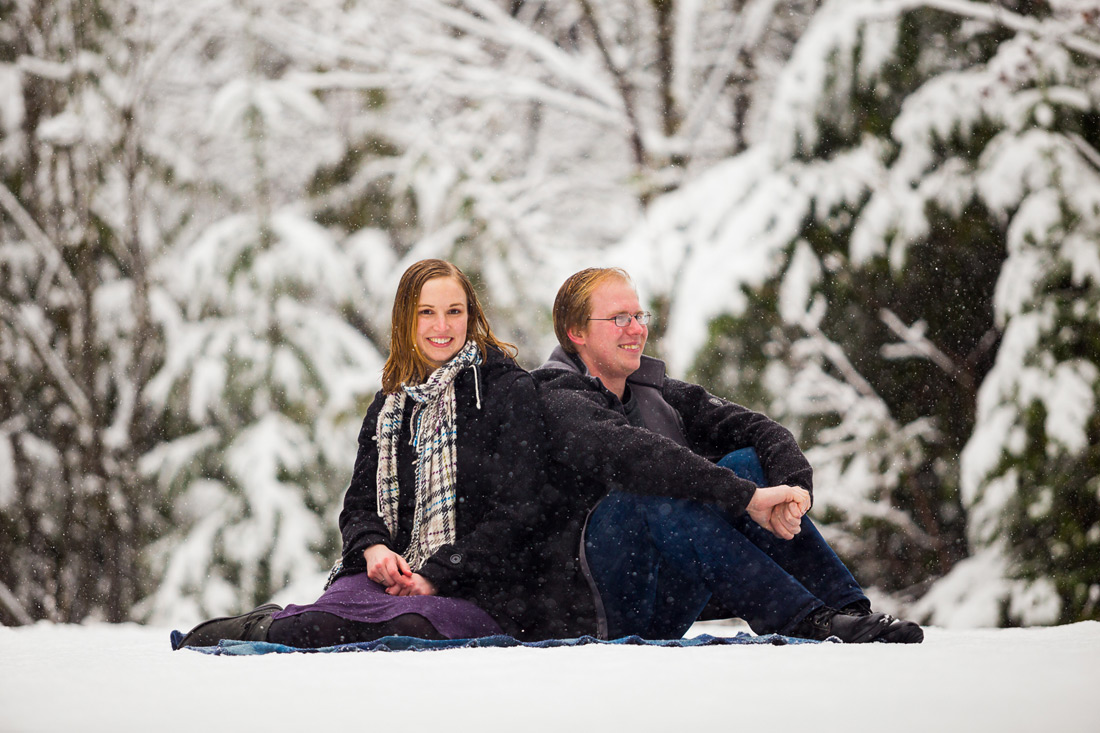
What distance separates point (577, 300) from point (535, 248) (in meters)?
3.45

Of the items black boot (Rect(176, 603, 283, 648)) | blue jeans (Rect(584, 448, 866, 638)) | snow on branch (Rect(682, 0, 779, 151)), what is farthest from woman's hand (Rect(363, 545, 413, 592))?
snow on branch (Rect(682, 0, 779, 151))

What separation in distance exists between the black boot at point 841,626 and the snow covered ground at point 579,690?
10 cm

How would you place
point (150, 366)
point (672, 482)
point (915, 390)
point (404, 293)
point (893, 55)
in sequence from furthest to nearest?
1. point (150, 366)
2. point (915, 390)
3. point (893, 55)
4. point (404, 293)
5. point (672, 482)

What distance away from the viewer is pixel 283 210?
5.61 m

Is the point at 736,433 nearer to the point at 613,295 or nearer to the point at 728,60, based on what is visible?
the point at 613,295

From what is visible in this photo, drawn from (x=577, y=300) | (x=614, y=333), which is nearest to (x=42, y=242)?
(x=577, y=300)

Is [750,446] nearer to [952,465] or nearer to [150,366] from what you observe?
[952,465]

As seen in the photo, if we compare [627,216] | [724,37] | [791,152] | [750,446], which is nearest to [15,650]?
[750,446]

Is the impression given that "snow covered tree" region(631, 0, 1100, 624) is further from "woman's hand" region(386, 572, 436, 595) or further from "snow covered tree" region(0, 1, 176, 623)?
"snow covered tree" region(0, 1, 176, 623)

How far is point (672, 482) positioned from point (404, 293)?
28.6 inches

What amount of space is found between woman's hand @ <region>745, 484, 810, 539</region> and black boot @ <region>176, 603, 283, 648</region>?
983 millimetres

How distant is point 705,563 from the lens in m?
2.05

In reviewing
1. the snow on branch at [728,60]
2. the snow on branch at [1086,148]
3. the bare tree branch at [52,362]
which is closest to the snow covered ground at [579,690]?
the snow on branch at [1086,148]

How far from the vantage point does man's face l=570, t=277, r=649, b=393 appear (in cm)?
235
